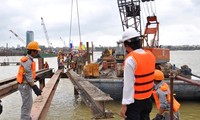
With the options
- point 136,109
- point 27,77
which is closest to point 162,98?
point 136,109

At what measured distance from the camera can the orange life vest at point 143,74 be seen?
3.80 metres

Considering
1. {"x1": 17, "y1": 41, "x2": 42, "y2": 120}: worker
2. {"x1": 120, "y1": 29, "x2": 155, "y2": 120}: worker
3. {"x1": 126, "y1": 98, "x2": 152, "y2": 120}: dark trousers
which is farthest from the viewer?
{"x1": 17, "y1": 41, "x2": 42, "y2": 120}: worker

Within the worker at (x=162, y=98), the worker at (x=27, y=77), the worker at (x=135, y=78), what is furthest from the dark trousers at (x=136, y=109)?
the worker at (x=27, y=77)

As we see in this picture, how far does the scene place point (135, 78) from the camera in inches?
151

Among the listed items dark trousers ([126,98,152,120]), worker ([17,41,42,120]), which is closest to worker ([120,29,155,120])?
dark trousers ([126,98,152,120])

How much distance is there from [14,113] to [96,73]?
15.4 ft

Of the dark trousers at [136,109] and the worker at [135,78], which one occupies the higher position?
the worker at [135,78]

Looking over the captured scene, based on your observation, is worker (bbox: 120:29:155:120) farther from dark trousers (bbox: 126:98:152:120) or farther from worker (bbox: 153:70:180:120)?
worker (bbox: 153:70:180:120)

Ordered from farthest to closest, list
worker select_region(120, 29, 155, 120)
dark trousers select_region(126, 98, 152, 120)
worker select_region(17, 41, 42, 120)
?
1. worker select_region(17, 41, 42, 120)
2. dark trousers select_region(126, 98, 152, 120)
3. worker select_region(120, 29, 155, 120)

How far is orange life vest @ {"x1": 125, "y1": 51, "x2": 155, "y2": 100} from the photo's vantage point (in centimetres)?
380

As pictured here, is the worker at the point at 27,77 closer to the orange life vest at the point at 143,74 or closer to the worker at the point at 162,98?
the worker at the point at 162,98

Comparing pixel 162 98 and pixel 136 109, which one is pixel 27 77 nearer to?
pixel 162 98


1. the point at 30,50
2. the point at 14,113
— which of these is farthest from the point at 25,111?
the point at 14,113

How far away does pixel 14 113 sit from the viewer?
1307 centimetres
